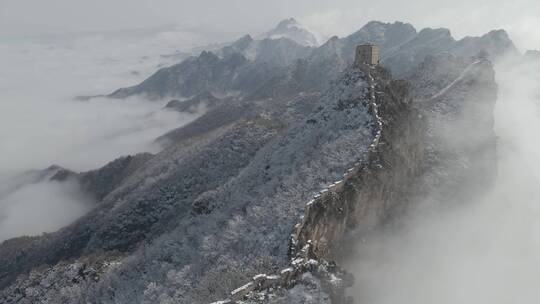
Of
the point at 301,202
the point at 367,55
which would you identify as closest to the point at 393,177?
the point at 301,202

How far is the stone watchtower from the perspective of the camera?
87.2m

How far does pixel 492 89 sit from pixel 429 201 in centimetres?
4282

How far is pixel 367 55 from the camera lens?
87.6 meters

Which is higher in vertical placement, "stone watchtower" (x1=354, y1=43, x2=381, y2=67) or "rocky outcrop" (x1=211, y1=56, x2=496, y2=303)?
"stone watchtower" (x1=354, y1=43, x2=381, y2=67)

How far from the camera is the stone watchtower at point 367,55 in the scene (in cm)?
8719

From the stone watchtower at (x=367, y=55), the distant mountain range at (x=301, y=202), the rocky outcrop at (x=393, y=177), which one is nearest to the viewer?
the rocky outcrop at (x=393, y=177)

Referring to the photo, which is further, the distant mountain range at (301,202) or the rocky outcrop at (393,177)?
the distant mountain range at (301,202)

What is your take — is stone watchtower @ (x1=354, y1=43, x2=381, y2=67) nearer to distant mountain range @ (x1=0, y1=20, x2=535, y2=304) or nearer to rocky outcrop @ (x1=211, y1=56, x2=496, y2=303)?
distant mountain range @ (x1=0, y1=20, x2=535, y2=304)

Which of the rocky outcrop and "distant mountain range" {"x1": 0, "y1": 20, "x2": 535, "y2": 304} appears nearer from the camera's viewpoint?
the rocky outcrop

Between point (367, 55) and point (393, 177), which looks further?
point (367, 55)

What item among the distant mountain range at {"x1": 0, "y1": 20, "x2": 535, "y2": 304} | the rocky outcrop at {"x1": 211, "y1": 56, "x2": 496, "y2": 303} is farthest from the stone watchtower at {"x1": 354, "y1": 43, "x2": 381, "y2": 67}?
the rocky outcrop at {"x1": 211, "y1": 56, "x2": 496, "y2": 303}

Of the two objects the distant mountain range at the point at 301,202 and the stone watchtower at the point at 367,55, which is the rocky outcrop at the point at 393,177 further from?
the stone watchtower at the point at 367,55

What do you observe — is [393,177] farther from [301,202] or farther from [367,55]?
[367,55]

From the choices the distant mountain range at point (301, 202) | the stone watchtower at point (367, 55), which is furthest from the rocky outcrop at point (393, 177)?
the stone watchtower at point (367, 55)
